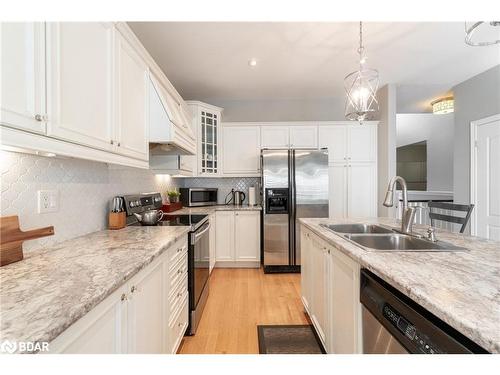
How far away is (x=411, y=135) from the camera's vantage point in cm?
606

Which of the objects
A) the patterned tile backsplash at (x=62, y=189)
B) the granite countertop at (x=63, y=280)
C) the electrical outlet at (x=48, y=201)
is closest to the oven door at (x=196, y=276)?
the granite countertop at (x=63, y=280)

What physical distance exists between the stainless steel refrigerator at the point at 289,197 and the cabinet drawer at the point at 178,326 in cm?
165

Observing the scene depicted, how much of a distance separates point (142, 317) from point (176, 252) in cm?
54

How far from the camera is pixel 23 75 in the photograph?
0.83 meters

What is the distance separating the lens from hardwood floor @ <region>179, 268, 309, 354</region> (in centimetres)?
181

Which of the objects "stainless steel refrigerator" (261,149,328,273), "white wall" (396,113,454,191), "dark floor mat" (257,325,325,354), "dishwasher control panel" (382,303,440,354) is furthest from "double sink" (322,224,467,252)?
"white wall" (396,113,454,191)

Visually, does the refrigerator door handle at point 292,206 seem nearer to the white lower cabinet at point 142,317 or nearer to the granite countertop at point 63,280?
the white lower cabinet at point 142,317

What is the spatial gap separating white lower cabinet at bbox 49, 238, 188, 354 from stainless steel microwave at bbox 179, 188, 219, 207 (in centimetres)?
172

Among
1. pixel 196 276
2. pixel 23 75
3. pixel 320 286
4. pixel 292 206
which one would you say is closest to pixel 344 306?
pixel 320 286

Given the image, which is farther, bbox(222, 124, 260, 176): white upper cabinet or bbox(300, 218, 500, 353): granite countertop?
bbox(222, 124, 260, 176): white upper cabinet

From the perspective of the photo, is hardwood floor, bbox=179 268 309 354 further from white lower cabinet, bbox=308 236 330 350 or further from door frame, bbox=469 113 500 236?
door frame, bbox=469 113 500 236

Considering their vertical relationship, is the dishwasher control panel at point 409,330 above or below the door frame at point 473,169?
below

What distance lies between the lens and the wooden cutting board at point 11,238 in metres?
0.97

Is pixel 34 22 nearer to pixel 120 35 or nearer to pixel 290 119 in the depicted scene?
pixel 120 35
